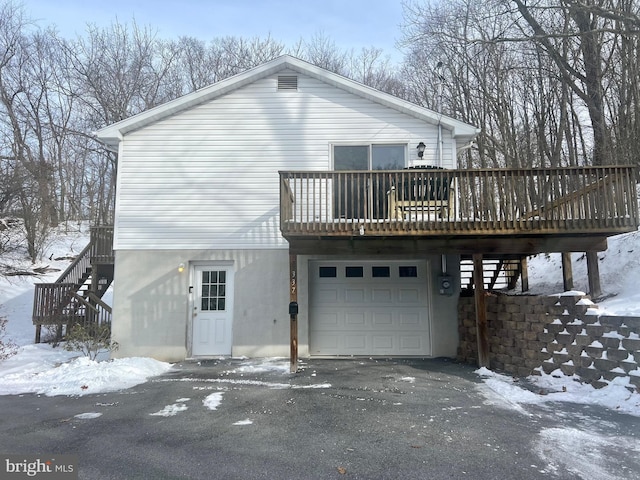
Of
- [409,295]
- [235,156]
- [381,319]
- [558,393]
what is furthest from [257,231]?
[558,393]

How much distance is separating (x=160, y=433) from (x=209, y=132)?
6.67 meters

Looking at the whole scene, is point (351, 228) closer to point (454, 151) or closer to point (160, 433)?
point (454, 151)

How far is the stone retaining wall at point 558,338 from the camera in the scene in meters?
5.45

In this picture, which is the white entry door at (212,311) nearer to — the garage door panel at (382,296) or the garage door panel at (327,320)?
the garage door panel at (327,320)

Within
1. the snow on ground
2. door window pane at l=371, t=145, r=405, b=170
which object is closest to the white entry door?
door window pane at l=371, t=145, r=405, b=170

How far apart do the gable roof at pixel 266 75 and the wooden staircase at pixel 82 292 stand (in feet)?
12.3

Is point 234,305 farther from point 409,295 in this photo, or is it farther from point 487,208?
point 487,208

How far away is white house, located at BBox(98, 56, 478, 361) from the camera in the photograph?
8906 millimetres

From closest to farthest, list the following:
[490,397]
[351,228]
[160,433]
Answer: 1. [160,433]
2. [490,397]
3. [351,228]

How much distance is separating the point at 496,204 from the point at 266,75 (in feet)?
18.8

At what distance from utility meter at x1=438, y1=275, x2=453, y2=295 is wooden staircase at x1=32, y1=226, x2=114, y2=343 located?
8742 millimetres

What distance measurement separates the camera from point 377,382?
21.8ft

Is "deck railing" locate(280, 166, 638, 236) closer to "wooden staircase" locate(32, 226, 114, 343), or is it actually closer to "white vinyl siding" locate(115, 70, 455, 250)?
"white vinyl siding" locate(115, 70, 455, 250)

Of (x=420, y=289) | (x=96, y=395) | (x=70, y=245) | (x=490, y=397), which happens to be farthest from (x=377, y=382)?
(x=70, y=245)
